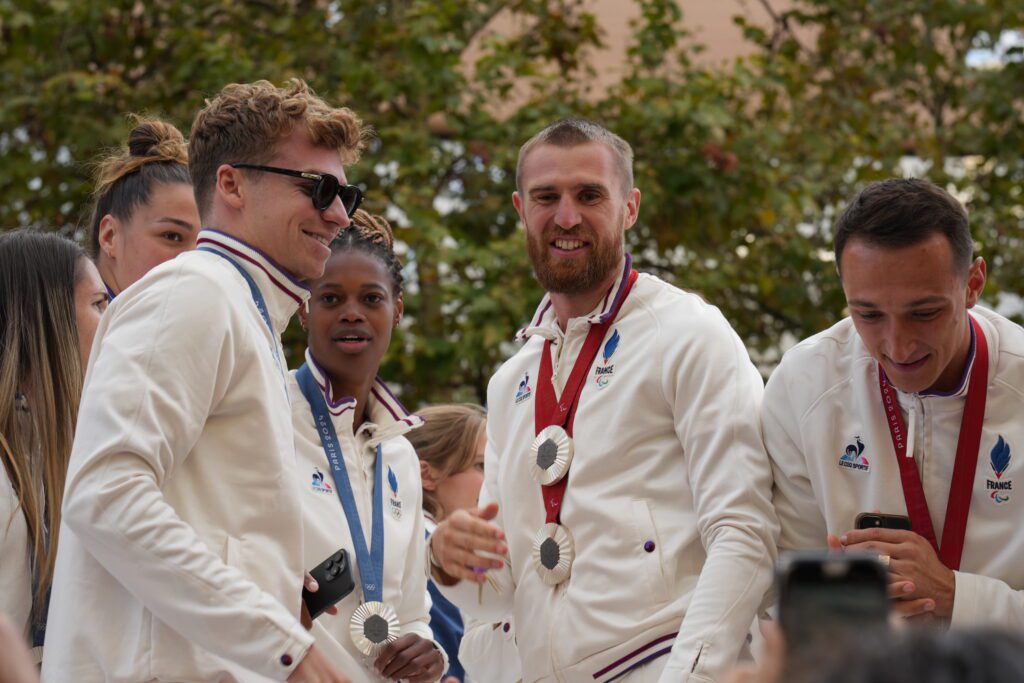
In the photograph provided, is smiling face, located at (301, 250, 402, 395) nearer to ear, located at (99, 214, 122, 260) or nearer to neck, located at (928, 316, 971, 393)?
ear, located at (99, 214, 122, 260)

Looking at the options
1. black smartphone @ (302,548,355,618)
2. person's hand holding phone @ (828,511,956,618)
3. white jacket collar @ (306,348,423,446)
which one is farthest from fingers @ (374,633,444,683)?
person's hand holding phone @ (828,511,956,618)

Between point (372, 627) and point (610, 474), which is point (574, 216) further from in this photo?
point (372, 627)

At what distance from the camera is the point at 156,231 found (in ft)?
16.0

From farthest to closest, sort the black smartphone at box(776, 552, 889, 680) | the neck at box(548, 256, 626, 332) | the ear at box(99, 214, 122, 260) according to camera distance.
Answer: the ear at box(99, 214, 122, 260) → the neck at box(548, 256, 626, 332) → the black smartphone at box(776, 552, 889, 680)

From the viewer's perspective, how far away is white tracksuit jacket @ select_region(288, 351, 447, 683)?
424cm

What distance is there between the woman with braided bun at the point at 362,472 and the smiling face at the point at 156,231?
55 cm

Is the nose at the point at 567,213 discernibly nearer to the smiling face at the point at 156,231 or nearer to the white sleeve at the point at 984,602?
the smiling face at the point at 156,231

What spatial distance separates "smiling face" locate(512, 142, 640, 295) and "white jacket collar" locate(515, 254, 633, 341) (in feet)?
0.13

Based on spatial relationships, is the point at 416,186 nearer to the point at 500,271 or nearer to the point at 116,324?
the point at 500,271

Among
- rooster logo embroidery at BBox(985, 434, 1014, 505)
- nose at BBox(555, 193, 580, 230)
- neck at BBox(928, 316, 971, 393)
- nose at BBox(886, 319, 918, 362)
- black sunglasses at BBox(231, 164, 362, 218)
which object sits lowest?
rooster logo embroidery at BBox(985, 434, 1014, 505)

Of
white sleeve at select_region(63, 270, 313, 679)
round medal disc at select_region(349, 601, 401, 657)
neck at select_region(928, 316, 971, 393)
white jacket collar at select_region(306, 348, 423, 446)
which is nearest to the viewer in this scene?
white sleeve at select_region(63, 270, 313, 679)

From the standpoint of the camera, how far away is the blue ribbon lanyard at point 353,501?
4332 mm

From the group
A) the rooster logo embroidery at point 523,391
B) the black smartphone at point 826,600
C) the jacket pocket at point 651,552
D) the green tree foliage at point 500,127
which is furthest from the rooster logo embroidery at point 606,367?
the green tree foliage at point 500,127

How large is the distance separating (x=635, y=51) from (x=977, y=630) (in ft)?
26.1
